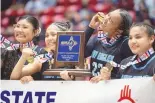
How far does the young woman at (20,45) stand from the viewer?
272cm

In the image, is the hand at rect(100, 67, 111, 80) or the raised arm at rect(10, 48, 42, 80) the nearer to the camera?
the hand at rect(100, 67, 111, 80)

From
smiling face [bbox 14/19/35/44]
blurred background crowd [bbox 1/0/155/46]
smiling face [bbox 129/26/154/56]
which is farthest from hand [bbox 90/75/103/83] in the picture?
blurred background crowd [bbox 1/0/155/46]

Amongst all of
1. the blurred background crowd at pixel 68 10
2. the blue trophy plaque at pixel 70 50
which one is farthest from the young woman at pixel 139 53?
the blurred background crowd at pixel 68 10

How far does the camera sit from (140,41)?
2.36 metres

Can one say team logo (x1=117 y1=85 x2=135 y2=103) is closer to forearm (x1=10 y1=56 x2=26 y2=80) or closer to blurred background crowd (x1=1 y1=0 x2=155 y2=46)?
forearm (x1=10 y1=56 x2=26 y2=80)

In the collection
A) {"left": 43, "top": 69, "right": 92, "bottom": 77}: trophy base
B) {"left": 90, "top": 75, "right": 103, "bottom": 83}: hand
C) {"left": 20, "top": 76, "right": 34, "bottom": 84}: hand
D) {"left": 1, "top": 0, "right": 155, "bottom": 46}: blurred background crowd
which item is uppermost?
{"left": 1, "top": 0, "right": 155, "bottom": 46}: blurred background crowd

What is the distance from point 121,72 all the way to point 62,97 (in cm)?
40

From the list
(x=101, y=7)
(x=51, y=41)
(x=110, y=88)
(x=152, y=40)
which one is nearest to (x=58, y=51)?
(x=51, y=41)

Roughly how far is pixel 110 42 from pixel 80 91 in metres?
0.38

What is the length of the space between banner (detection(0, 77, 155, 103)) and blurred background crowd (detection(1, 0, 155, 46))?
2.81 feet

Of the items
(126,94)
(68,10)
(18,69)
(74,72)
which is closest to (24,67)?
(18,69)

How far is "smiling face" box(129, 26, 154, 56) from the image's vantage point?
2354 mm

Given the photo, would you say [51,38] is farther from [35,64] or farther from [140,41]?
[140,41]

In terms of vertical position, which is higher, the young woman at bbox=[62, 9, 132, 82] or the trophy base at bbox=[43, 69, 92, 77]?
the young woman at bbox=[62, 9, 132, 82]
